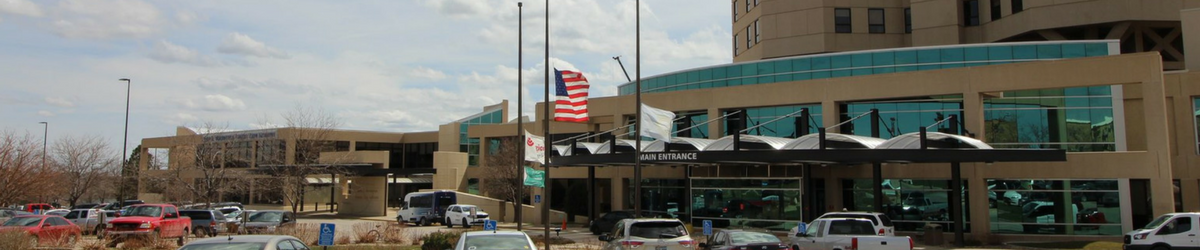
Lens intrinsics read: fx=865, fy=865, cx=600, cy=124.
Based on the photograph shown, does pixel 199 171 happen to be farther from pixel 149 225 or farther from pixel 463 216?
pixel 149 225

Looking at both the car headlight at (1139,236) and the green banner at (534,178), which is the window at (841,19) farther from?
the car headlight at (1139,236)

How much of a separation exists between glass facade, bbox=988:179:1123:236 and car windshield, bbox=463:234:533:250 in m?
24.8

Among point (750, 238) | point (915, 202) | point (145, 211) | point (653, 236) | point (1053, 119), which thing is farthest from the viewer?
point (915, 202)

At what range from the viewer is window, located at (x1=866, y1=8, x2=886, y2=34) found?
53.0m

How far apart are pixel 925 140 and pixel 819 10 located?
24.6 m

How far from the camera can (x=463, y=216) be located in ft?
156

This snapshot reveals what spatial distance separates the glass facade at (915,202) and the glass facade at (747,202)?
305 cm

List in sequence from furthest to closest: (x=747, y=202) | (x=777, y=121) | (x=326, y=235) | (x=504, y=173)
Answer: (x=504, y=173), (x=777, y=121), (x=747, y=202), (x=326, y=235)

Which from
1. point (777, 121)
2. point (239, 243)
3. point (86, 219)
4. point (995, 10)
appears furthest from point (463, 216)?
point (239, 243)

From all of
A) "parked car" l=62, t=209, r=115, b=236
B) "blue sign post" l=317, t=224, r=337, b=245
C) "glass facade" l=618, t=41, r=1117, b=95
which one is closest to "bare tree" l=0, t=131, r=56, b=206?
"parked car" l=62, t=209, r=115, b=236

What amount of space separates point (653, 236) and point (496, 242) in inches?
229

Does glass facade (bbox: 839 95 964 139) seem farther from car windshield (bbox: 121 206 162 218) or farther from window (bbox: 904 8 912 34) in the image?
car windshield (bbox: 121 206 162 218)

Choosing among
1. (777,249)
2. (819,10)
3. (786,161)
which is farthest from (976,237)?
(819,10)

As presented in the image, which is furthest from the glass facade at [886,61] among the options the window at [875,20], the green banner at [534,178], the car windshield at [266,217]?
the car windshield at [266,217]
